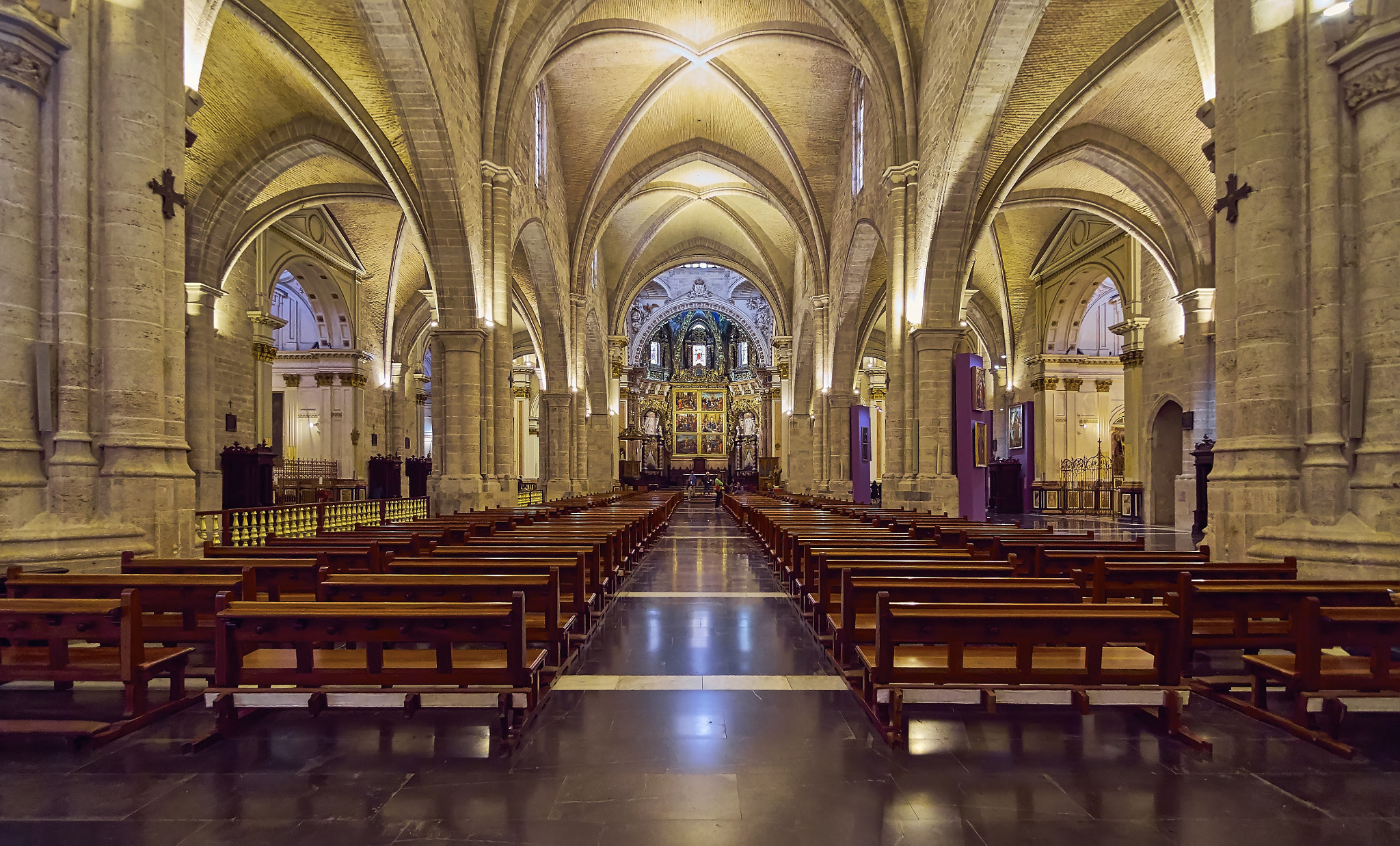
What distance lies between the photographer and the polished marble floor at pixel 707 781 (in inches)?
100

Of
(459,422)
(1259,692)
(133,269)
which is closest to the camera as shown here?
(1259,692)

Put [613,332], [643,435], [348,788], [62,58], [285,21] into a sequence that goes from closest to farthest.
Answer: [348,788] → [62,58] → [285,21] → [613,332] → [643,435]

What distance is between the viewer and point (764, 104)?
19.9 meters

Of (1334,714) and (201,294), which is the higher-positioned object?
(201,294)

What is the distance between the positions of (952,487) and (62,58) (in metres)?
12.8

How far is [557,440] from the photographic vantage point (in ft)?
78.3

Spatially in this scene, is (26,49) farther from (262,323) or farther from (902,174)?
(262,323)

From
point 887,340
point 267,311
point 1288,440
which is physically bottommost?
point 1288,440

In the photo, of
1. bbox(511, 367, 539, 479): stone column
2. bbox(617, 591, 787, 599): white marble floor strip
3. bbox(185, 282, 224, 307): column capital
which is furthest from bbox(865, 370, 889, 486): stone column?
bbox(617, 591, 787, 599): white marble floor strip

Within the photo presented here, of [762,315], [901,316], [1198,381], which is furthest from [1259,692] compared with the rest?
[762,315]

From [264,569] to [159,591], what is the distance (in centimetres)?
80

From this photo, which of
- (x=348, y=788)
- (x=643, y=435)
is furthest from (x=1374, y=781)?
(x=643, y=435)

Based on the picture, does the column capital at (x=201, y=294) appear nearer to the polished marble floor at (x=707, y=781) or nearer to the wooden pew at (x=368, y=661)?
the polished marble floor at (x=707, y=781)

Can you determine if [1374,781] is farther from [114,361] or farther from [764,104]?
[764,104]
